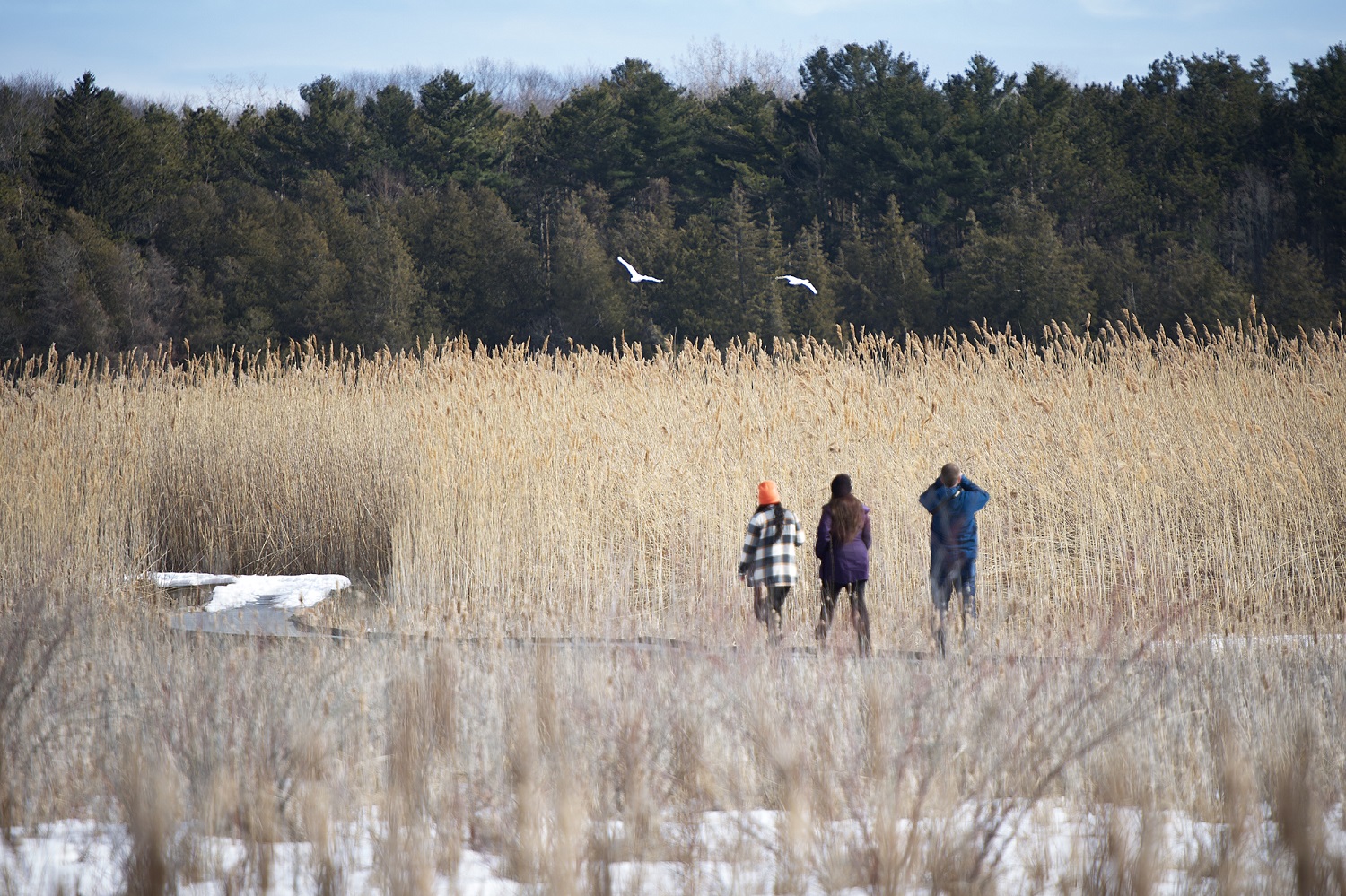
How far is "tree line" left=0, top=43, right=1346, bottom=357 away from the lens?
24.6 metres

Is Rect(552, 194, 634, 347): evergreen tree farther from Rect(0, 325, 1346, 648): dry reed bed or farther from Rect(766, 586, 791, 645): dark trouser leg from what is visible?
Rect(766, 586, 791, 645): dark trouser leg

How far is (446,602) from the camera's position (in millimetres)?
6547

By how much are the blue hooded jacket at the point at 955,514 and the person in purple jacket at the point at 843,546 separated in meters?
0.31

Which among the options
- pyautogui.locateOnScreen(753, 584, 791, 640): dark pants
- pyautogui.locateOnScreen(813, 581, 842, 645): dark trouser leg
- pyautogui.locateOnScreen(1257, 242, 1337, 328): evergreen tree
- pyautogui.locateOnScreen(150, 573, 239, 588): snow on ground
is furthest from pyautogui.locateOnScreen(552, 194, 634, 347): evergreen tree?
pyautogui.locateOnScreen(813, 581, 842, 645): dark trouser leg

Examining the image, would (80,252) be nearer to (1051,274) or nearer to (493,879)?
(1051,274)

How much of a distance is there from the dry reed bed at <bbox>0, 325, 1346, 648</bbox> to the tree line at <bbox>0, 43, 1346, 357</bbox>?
Result: 15579 millimetres

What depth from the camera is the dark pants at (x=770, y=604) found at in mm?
5004

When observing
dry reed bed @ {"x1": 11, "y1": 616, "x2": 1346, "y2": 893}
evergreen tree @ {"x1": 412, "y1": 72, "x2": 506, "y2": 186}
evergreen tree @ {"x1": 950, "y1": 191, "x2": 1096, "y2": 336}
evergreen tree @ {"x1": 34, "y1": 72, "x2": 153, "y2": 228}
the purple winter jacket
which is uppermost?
evergreen tree @ {"x1": 412, "y1": 72, "x2": 506, "y2": 186}

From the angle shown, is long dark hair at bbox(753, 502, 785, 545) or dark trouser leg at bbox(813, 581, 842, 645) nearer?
dark trouser leg at bbox(813, 581, 842, 645)

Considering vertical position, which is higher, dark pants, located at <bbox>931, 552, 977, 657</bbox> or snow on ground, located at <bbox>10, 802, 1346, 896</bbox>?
dark pants, located at <bbox>931, 552, 977, 657</bbox>

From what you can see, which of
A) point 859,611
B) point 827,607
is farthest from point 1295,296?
point 827,607

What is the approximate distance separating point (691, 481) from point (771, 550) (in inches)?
88.3

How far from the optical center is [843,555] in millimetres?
5098

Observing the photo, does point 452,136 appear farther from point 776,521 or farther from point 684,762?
point 684,762
